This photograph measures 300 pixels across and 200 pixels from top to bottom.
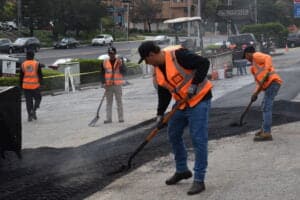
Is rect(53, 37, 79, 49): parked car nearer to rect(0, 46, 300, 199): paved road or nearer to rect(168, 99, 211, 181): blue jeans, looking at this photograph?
rect(0, 46, 300, 199): paved road

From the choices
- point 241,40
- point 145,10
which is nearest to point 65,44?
point 145,10

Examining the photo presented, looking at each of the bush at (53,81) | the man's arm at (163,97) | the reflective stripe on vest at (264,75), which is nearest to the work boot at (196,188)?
the man's arm at (163,97)

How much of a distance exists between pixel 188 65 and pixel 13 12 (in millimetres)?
68306

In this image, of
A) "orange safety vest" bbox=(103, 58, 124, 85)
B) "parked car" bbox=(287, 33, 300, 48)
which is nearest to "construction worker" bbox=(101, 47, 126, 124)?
"orange safety vest" bbox=(103, 58, 124, 85)

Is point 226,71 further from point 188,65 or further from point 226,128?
point 188,65

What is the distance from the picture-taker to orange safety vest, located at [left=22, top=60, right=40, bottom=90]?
1458cm

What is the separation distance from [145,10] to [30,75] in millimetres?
74889

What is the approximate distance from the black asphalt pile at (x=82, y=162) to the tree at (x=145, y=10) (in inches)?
3038

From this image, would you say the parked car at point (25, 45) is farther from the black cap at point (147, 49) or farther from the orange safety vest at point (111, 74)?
the black cap at point (147, 49)

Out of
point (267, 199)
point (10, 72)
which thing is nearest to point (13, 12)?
point (10, 72)

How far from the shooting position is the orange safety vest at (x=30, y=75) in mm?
14578

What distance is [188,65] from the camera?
6480 mm

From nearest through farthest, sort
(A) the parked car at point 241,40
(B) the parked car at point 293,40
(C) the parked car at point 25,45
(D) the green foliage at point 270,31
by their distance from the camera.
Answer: (A) the parked car at point 241,40
(C) the parked car at point 25,45
(B) the parked car at point 293,40
(D) the green foliage at point 270,31

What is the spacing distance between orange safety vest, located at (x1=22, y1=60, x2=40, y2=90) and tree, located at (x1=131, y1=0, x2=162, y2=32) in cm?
7400
